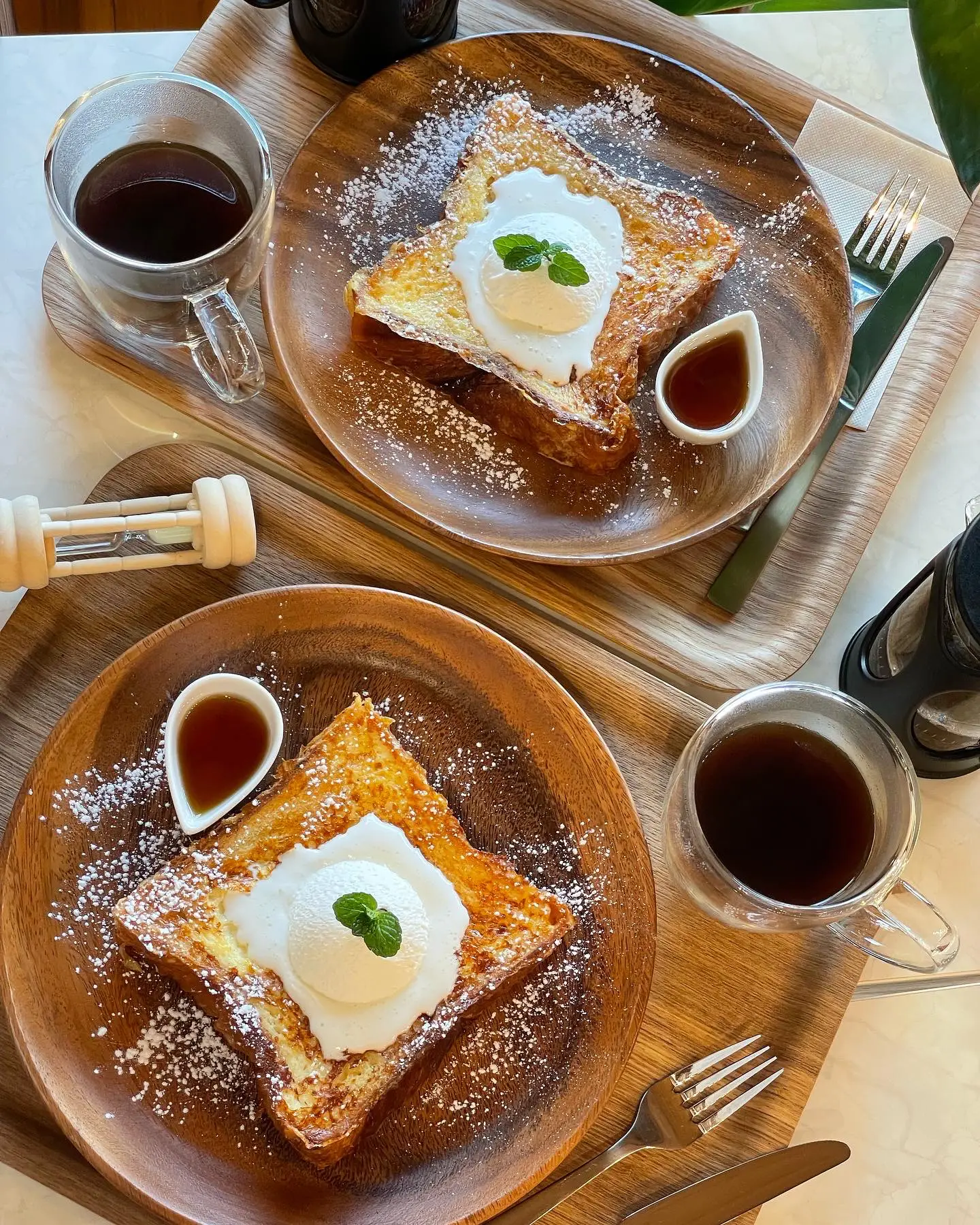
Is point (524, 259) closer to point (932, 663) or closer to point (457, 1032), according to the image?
point (932, 663)

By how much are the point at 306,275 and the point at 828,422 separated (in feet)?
2.54

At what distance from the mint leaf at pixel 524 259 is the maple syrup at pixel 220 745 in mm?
688

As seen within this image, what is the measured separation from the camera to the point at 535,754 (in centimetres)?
154

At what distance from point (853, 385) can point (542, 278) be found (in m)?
0.48

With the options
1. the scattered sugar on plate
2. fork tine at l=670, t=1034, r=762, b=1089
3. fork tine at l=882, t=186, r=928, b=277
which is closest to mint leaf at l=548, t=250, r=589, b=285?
the scattered sugar on plate

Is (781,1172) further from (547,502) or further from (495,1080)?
(547,502)

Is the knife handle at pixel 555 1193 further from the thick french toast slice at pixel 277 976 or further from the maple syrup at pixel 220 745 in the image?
the maple syrup at pixel 220 745

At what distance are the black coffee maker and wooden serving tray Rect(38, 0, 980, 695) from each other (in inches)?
1.8

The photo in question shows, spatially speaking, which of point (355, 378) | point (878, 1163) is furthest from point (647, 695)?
point (878, 1163)

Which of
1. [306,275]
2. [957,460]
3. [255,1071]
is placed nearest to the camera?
[255,1071]

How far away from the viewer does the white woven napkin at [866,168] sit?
1.78 meters

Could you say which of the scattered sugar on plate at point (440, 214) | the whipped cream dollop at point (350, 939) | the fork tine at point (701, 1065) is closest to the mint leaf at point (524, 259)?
the scattered sugar on plate at point (440, 214)

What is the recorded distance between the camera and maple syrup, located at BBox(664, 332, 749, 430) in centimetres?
166

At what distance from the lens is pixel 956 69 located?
4.60 feet
